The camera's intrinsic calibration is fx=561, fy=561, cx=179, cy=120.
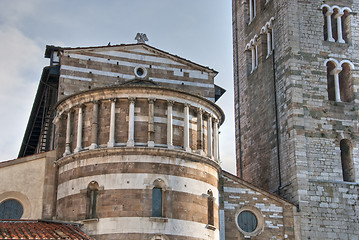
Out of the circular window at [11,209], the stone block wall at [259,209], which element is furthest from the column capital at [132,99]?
the circular window at [11,209]

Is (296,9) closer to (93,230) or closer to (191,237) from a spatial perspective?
(191,237)

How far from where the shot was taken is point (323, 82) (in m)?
28.3

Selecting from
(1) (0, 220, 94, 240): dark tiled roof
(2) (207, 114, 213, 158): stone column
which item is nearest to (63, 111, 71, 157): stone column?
(1) (0, 220, 94, 240): dark tiled roof

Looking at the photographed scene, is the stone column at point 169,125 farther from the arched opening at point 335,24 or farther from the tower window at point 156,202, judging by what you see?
the arched opening at point 335,24

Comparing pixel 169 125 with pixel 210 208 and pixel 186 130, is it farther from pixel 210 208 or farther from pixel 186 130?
pixel 210 208

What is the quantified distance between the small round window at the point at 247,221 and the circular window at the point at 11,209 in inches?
370

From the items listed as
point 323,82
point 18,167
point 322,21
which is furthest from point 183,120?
point 322,21

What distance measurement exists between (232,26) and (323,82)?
10068mm

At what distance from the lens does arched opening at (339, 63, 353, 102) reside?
94.2 feet

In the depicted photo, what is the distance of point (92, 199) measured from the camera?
21344 mm

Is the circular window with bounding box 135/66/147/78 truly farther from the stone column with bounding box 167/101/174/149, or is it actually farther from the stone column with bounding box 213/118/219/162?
the stone column with bounding box 167/101/174/149

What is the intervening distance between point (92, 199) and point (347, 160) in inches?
519

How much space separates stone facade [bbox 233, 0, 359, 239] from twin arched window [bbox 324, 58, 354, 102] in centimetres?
5

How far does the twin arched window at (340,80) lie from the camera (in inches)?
1126
